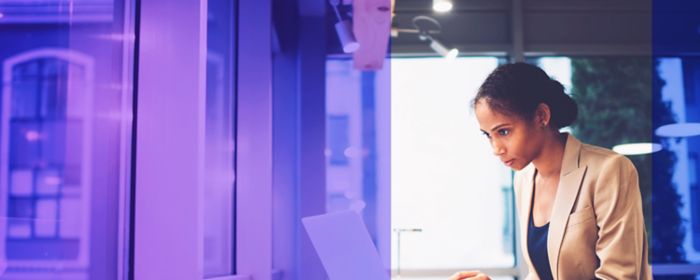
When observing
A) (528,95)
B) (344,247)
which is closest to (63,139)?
(344,247)

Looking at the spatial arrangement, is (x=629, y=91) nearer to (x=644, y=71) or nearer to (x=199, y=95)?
(x=644, y=71)

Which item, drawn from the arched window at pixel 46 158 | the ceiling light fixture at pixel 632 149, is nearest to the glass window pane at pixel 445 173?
the ceiling light fixture at pixel 632 149

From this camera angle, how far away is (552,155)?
73.2 inches

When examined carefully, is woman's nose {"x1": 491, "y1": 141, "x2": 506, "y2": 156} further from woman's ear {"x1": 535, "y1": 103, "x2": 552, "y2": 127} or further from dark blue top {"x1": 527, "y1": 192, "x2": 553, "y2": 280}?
dark blue top {"x1": 527, "y1": 192, "x2": 553, "y2": 280}

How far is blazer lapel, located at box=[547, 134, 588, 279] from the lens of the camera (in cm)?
174

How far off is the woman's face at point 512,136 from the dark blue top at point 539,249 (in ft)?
0.66

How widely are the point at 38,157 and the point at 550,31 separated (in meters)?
5.11

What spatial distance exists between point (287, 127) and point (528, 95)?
2423mm

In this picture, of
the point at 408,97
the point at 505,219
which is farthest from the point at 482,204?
the point at 408,97

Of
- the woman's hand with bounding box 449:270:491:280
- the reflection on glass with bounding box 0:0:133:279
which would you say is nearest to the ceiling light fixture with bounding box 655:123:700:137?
the woman's hand with bounding box 449:270:491:280

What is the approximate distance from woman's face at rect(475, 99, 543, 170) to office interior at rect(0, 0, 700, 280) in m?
0.33

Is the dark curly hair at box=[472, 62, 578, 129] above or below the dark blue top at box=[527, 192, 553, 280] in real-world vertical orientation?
above

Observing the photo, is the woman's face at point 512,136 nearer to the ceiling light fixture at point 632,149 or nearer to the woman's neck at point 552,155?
the woman's neck at point 552,155

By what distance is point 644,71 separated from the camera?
5.50m
